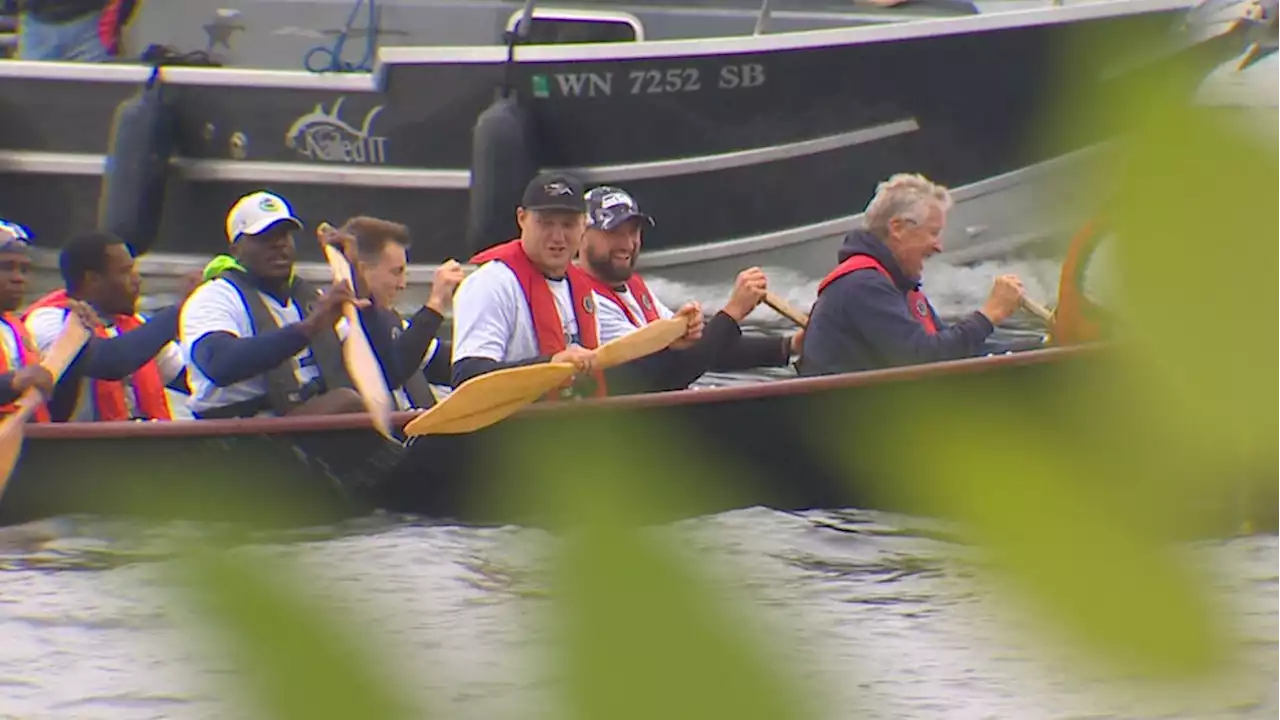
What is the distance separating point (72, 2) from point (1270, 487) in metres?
10.7

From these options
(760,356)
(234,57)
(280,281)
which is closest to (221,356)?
(280,281)

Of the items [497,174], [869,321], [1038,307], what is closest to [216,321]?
[869,321]

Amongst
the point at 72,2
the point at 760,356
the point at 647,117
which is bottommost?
the point at 760,356

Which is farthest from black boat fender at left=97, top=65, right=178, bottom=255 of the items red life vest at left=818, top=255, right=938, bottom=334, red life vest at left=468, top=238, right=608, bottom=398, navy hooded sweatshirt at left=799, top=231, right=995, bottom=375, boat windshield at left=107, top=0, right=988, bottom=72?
red life vest at left=818, top=255, right=938, bottom=334

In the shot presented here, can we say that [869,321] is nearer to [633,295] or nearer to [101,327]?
[633,295]

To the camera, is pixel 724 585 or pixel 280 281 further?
pixel 280 281

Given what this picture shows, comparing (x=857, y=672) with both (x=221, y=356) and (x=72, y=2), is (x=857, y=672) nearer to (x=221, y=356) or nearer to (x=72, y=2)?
(x=221, y=356)

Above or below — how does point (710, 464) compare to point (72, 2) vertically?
below

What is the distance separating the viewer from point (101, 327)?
→ 5797 millimetres

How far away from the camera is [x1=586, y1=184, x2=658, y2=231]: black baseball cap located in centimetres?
582

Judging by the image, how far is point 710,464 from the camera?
0.64 m

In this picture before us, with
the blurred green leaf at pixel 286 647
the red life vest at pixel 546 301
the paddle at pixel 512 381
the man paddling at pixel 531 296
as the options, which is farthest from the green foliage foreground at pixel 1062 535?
the red life vest at pixel 546 301

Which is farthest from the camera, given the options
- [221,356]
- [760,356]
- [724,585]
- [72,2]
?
[72,2]

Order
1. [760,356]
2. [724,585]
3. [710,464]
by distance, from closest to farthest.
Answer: [724,585], [710,464], [760,356]
